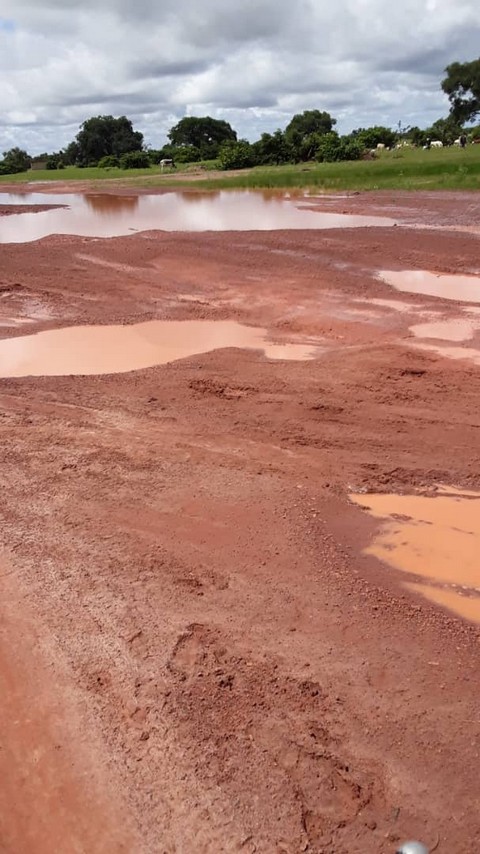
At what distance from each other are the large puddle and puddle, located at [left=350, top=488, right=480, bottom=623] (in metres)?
17.9

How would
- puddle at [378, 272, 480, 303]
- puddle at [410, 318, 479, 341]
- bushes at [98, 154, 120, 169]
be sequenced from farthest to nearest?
bushes at [98, 154, 120, 169] < puddle at [378, 272, 480, 303] < puddle at [410, 318, 479, 341]

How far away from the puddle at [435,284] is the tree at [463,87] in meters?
59.6

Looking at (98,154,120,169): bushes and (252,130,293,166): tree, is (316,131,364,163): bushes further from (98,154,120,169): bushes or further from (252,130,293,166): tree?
(98,154,120,169): bushes

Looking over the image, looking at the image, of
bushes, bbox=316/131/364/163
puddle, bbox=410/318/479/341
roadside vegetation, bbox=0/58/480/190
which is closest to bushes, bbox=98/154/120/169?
roadside vegetation, bbox=0/58/480/190

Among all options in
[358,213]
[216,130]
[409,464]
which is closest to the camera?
[409,464]

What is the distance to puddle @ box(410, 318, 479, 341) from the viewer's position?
10.3 meters

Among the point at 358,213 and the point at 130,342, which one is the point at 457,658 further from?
the point at 358,213

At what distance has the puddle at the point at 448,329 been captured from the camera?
10.3m

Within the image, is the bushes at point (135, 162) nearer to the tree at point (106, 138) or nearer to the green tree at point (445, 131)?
the tree at point (106, 138)

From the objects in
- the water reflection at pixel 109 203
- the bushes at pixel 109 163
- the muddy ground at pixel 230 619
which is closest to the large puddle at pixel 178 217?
the water reflection at pixel 109 203

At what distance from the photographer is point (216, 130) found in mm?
86000

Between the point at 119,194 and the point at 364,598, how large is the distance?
43950 millimetres

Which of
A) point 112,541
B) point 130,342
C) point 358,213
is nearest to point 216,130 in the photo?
point 358,213

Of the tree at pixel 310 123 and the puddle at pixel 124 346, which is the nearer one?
the puddle at pixel 124 346
